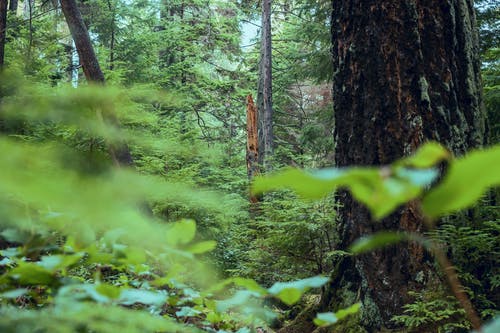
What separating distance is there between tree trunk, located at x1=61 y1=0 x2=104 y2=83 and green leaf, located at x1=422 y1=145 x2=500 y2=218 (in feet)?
22.0

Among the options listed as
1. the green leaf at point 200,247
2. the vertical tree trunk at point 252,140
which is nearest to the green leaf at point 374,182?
the green leaf at point 200,247

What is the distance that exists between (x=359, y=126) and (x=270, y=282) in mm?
2693

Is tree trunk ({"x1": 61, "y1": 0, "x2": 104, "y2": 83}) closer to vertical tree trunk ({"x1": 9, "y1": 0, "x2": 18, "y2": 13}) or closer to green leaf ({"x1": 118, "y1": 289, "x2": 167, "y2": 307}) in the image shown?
vertical tree trunk ({"x1": 9, "y1": 0, "x2": 18, "y2": 13})

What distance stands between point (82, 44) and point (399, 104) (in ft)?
17.6

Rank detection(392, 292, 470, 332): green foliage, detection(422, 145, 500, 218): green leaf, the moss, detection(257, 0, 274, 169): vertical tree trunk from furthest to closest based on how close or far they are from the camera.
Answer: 1. detection(257, 0, 274, 169): vertical tree trunk
2. the moss
3. detection(392, 292, 470, 332): green foliage
4. detection(422, 145, 500, 218): green leaf

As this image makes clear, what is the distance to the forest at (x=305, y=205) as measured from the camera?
0.69 metres

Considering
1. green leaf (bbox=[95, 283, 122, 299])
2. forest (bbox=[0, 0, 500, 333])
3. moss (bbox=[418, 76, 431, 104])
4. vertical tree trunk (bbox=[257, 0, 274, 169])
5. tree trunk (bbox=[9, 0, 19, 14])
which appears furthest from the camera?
vertical tree trunk (bbox=[257, 0, 274, 169])

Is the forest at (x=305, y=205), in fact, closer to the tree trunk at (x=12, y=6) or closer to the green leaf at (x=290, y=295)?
the green leaf at (x=290, y=295)

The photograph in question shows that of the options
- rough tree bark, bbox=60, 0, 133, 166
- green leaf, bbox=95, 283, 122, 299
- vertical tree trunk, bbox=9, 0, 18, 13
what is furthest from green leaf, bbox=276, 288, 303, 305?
vertical tree trunk, bbox=9, 0, 18, 13

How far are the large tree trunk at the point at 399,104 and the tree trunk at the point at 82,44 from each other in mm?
4601

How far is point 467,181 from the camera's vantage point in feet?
1.43

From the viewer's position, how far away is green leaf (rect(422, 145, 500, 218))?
16.5 inches

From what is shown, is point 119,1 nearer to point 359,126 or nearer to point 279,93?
point 279,93

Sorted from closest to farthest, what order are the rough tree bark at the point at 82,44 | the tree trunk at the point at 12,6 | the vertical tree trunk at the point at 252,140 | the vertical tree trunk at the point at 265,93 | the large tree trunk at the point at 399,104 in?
1. the large tree trunk at the point at 399,104
2. the rough tree bark at the point at 82,44
3. the tree trunk at the point at 12,6
4. the vertical tree trunk at the point at 252,140
5. the vertical tree trunk at the point at 265,93
